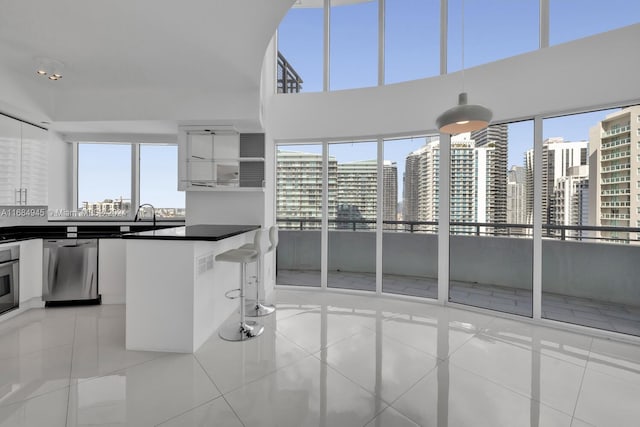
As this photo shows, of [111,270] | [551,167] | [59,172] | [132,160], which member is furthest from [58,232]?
[551,167]

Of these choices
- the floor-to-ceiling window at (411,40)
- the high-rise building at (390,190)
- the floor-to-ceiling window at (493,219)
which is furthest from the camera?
the high-rise building at (390,190)

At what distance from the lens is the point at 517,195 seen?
361 centimetres

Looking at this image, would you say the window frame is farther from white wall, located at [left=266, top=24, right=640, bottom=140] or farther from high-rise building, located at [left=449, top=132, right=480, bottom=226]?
high-rise building, located at [left=449, top=132, right=480, bottom=226]

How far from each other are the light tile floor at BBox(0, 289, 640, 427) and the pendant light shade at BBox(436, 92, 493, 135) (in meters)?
1.90

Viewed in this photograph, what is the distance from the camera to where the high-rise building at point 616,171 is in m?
2.98

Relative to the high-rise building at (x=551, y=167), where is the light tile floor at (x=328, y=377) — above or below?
below

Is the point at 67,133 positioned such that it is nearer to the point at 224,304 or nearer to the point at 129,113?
the point at 129,113

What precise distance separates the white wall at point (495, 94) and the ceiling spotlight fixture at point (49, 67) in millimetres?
2425

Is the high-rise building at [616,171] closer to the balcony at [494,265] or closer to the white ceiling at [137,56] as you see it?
the balcony at [494,265]

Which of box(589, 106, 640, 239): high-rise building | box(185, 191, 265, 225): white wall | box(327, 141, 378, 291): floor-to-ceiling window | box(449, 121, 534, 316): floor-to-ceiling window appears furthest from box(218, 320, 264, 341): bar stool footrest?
box(589, 106, 640, 239): high-rise building

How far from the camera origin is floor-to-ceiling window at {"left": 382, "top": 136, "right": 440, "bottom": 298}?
4.18 metres

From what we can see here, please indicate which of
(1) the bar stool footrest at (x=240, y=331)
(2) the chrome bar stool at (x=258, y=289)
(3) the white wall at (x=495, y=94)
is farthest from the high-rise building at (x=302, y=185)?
(1) the bar stool footrest at (x=240, y=331)

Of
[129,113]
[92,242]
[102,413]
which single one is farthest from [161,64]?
[102,413]

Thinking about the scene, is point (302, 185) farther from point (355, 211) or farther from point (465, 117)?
point (465, 117)
